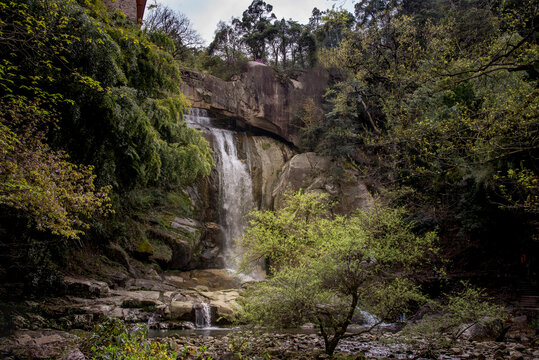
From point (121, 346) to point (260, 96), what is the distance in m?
23.0

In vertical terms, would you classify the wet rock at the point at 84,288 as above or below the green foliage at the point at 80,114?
below

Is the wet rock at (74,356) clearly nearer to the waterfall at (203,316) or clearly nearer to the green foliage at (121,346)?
the green foliage at (121,346)

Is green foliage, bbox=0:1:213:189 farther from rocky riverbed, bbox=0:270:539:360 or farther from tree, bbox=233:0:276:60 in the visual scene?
tree, bbox=233:0:276:60

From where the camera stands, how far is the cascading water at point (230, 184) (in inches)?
782

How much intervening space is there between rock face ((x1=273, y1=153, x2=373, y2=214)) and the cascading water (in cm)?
218

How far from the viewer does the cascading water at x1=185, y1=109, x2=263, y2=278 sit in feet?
65.2

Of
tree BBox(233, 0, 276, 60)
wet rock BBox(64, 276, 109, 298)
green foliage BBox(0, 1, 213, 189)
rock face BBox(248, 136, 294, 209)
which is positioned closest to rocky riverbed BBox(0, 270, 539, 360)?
wet rock BBox(64, 276, 109, 298)

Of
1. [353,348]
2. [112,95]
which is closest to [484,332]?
[353,348]

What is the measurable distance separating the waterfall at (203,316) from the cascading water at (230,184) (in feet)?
22.5

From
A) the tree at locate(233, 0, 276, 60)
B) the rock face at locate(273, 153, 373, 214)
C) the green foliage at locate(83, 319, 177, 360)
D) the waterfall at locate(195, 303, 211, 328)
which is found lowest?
the waterfall at locate(195, 303, 211, 328)

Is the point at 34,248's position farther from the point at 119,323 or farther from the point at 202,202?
the point at 202,202

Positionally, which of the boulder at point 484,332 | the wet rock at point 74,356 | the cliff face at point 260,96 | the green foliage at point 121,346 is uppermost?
the cliff face at point 260,96

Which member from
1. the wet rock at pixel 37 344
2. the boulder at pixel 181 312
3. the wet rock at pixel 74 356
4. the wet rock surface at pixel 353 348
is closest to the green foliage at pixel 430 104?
the wet rock surface at pixel 353 348

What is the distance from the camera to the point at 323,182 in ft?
67.4
